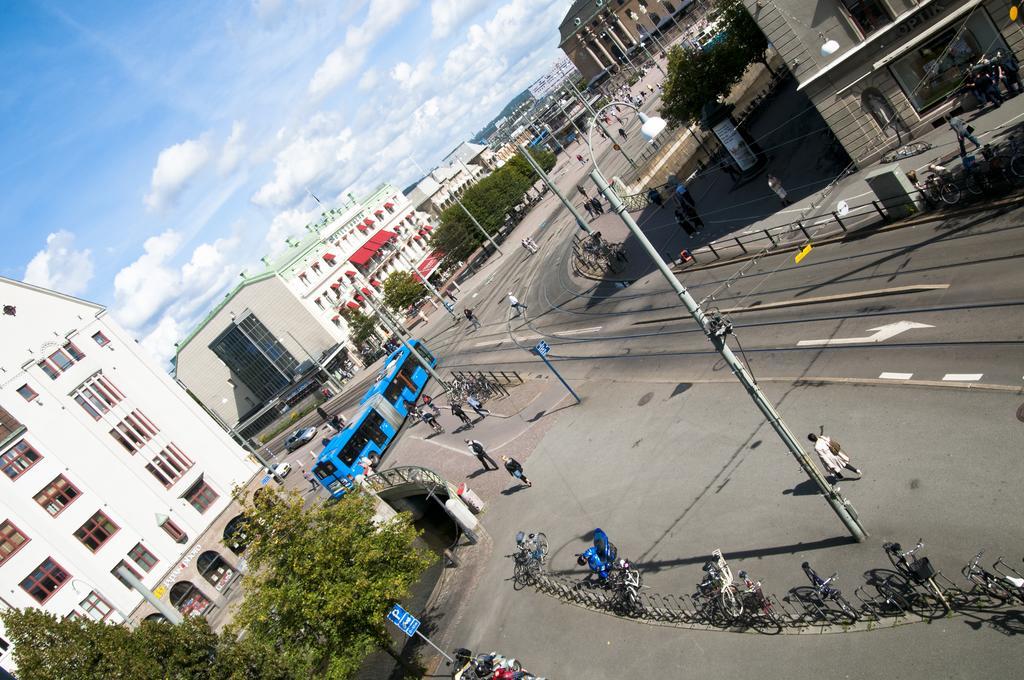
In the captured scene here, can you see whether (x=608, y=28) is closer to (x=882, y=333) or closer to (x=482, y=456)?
(x=482, y=456)

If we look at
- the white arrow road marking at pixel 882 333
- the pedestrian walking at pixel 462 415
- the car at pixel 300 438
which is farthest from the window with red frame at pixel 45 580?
the white arrow road marking at pixel 882 333

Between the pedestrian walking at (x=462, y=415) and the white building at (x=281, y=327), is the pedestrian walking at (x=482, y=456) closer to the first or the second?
the pedestrian walking at (x=462, y=415)

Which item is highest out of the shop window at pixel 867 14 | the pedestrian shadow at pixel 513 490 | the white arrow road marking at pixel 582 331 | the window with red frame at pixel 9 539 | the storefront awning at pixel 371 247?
the storefront awning at pixel 371 247

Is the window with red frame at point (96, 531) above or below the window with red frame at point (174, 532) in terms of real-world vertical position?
above

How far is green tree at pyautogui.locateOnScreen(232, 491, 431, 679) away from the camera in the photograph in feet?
58.9

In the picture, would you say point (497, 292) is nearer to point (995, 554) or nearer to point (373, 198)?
point (995, 554)

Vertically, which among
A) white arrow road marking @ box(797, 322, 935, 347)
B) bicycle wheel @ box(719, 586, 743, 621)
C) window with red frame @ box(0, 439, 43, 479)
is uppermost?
window with red frame @ box(0, 439, 43, 479)

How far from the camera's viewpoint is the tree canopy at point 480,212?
289 ft

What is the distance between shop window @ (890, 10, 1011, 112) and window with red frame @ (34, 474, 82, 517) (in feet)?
158

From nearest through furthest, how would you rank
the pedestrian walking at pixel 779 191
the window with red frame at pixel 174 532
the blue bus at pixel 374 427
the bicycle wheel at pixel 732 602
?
the bicycle wheel at pixel 732 602
the pedestrian walking at pixel 779 191
the blue bus at pixel 374 427
the window with red frame at pixel 174 532

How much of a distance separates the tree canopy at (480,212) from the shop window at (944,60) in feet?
205

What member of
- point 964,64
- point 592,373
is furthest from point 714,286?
point 964,64

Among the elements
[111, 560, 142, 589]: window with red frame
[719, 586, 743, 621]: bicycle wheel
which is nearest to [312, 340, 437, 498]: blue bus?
[111, 560, 142, 589]: window with red frame

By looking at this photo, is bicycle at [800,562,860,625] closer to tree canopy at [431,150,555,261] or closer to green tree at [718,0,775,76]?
green tree at [718,0,775,76]
